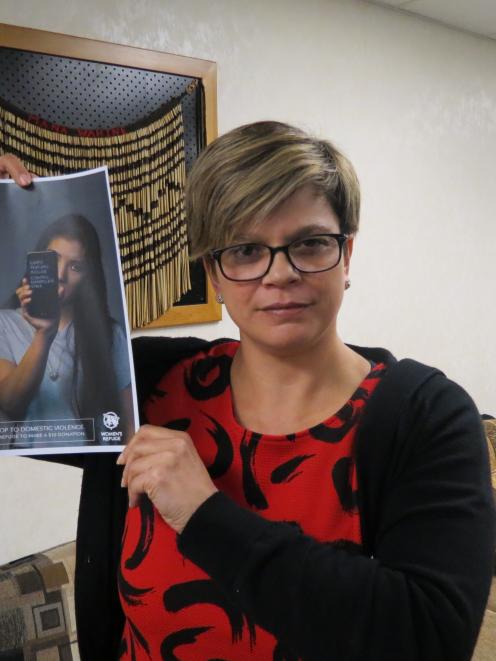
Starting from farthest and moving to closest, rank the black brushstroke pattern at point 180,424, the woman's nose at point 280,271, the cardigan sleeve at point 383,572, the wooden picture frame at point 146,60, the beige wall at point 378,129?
the beige wall at point 378,129 < the wooden picture frame at point 146,60 < the black brushstroke pattern at point 180,424 < the woman's nose at point 280,271 < the cardigan sleeve at point 383,572

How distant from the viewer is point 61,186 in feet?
3.01

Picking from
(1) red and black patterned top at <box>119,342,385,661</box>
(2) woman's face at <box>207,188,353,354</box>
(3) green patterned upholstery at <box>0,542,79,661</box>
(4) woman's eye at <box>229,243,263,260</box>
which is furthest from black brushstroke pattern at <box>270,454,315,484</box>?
(3) green patterned upholstery at <box>0,542,79,661</box>

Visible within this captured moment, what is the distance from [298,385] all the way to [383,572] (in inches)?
11.0

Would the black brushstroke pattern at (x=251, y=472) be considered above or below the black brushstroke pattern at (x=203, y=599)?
above

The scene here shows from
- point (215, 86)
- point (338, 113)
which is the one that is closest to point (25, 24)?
point (215, 86)

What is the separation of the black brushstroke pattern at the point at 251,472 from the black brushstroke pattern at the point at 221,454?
2 centimetres

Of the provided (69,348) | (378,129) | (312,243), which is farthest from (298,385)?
(378,129)

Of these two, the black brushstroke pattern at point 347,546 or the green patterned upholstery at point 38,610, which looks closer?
the black brushstroke pattern at point 347,546

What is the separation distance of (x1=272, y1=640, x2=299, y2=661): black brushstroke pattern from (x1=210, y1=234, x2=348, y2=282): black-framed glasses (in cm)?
43

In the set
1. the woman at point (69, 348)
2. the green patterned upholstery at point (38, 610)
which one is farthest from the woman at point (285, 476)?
the green patterned upholstery at point (38, 610)

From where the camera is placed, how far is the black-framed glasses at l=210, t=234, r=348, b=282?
2.78 ft

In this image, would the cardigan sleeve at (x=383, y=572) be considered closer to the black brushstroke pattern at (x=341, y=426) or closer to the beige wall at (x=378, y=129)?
the black brushstroke pattern at (x=341, y=426)

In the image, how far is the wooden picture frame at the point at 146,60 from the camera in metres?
2.09

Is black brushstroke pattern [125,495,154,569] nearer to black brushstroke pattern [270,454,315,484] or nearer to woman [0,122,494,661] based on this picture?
woman [0,122,494,661]
